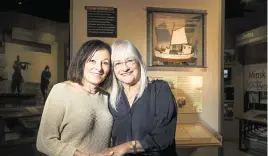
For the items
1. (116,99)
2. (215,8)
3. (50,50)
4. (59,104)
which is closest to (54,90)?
(59,104)

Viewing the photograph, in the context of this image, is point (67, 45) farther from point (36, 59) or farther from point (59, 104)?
point (59, 104)

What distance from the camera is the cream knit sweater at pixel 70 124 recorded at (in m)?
1.36

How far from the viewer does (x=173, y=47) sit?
2.59 metres

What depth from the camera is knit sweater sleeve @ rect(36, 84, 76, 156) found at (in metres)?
1.36

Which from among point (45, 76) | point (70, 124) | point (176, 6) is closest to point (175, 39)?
point (176, 6)

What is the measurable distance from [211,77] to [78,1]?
147cm

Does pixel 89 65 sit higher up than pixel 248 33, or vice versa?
pixel 248 33

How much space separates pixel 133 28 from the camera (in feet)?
8.26

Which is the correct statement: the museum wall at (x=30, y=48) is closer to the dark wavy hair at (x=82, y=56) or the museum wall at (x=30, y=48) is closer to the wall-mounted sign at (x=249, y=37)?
the dark wavy hair at (x=82, y=56)

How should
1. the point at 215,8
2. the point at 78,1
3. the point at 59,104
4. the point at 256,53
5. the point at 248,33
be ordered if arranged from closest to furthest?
1. the point at 59,104
2. the point at 256,53
3. the point at 248,33
4. the point at 78,1
5. the point at 215,8

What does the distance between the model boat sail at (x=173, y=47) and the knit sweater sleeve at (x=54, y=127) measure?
1376 millimetres

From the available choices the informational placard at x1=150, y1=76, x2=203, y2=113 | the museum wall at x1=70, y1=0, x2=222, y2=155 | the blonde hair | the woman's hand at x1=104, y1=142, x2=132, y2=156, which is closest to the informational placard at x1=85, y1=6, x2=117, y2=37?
the museum wall at x1=70, y1=0, x2=222, y2=155

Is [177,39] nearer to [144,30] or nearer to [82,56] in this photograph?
[144,30]

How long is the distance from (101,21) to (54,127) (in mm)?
1320
